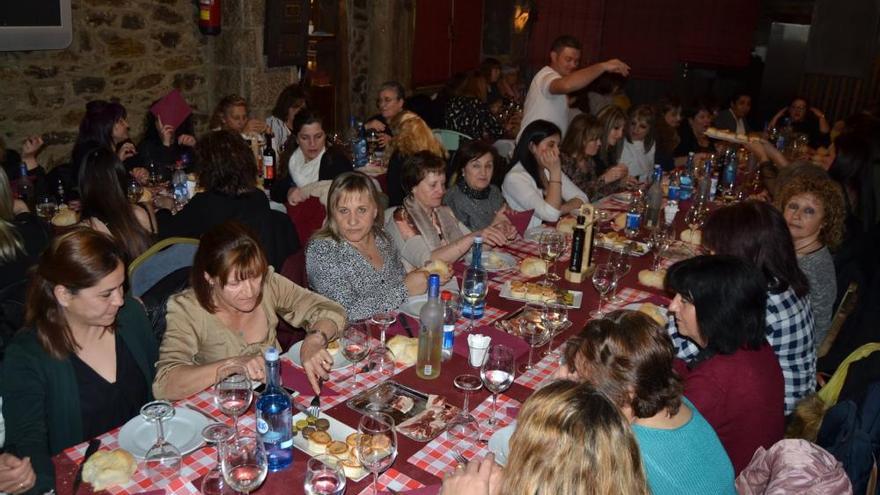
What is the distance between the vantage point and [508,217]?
161 inches

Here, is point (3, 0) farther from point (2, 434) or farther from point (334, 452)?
point (334, 452)

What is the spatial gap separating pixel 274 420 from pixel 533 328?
107cm

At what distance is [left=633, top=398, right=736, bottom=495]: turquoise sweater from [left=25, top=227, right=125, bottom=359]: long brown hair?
5.53ft

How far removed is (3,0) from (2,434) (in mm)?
4325

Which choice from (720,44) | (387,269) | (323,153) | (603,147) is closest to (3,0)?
(323,153)

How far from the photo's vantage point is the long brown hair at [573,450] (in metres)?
1.34

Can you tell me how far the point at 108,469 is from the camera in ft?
5.98

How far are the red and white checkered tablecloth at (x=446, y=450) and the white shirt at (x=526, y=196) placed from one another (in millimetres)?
2283

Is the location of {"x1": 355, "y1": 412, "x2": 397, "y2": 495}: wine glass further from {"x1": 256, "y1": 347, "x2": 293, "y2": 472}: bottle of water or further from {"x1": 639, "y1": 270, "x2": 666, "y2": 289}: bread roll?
{"x1": 639, "y1": 270, "x2": 666, "y2": 289}: bread roll

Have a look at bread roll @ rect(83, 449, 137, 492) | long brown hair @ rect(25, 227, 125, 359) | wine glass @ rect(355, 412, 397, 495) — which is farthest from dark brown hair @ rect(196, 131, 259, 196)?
wine glass @ rect(355, 412, 397, 495)

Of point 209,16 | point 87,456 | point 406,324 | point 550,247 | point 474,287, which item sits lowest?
point 87,456

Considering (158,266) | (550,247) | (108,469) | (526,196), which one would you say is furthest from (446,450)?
(526,196)

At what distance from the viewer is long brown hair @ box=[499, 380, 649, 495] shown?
1.34 m

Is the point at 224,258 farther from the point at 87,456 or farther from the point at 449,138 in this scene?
the point at 449,138
